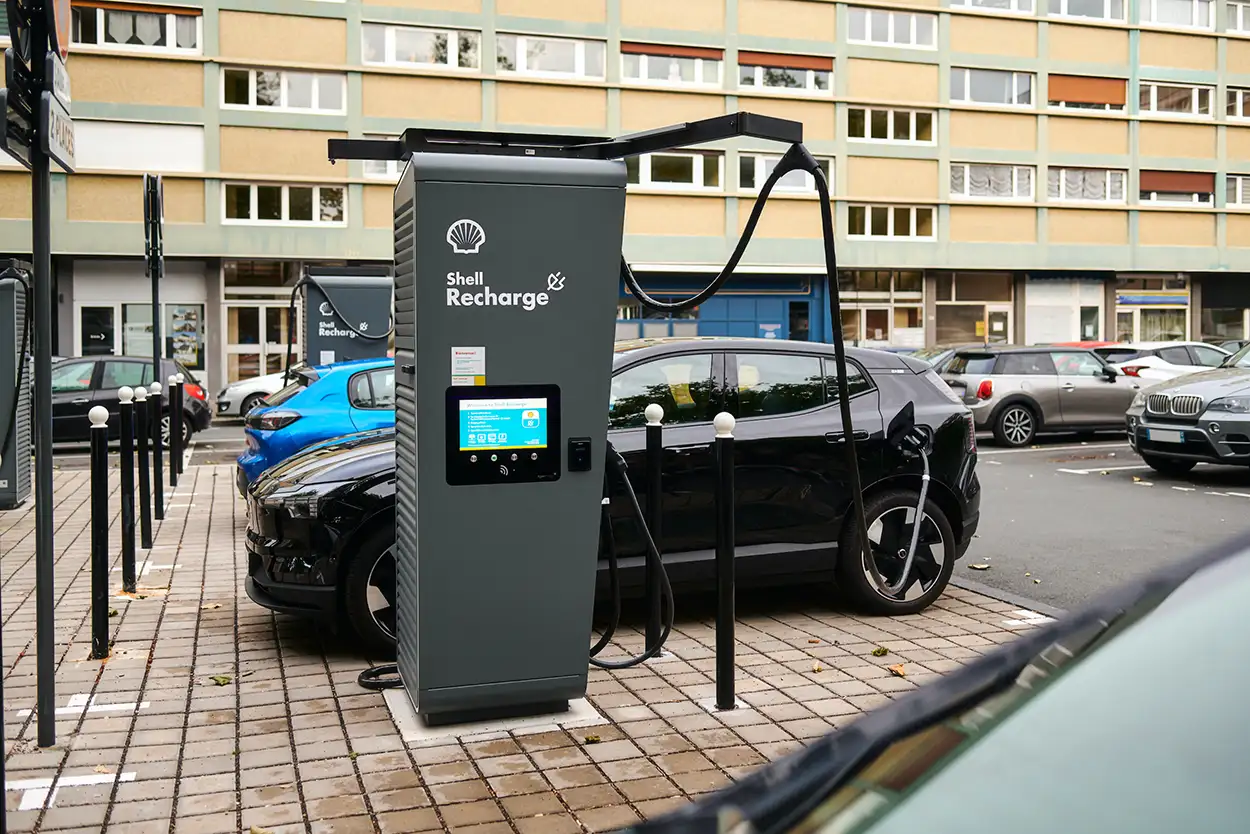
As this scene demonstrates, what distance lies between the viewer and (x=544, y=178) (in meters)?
4.91

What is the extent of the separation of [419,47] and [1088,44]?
22.1m

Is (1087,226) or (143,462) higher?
(1087,226)

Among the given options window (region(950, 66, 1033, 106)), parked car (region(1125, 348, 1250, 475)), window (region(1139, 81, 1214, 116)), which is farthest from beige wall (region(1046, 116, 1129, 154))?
parked car (region(1125, 348, 1250, 475))

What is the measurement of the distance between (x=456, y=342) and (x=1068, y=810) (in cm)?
381

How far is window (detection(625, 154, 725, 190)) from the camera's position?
3744 centimetres

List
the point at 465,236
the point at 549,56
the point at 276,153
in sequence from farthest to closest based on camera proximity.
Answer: the point at 549,56
the point at 276,153
the point at 465,236

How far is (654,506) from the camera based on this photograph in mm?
6152

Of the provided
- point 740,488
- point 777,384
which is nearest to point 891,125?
point 777,384

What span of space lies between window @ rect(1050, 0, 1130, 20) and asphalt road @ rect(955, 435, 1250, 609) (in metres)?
29.2

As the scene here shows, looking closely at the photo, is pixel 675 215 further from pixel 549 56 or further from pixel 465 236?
pixel 465 236

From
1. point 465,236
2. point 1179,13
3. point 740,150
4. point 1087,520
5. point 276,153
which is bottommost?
point 1087,520

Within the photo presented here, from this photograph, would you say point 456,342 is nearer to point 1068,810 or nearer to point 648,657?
point 648,657

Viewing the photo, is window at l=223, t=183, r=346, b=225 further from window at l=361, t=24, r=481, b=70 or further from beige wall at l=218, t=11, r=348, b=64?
window at l=361, t=24, r=481, b=70

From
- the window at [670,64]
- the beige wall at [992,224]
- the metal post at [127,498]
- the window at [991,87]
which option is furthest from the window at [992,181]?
the metal post at [127,498]
